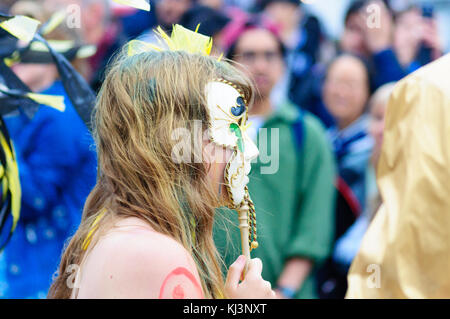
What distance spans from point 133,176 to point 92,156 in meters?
1.27

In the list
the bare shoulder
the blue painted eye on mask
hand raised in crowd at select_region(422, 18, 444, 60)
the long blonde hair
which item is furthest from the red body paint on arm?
hand raised in crowd at select_region(422, 18, 444, 60)

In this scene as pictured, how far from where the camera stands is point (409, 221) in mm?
1904

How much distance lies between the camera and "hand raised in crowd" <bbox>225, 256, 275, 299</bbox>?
5.03 ft

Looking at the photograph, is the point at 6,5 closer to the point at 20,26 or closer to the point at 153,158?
the point at 20,26

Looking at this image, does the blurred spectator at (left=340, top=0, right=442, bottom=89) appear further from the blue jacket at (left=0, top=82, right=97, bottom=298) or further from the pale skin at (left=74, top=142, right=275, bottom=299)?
the pale skin at (left=74, top=142, right=275, bottom=299)

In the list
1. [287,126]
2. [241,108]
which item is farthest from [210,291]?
[287,126]

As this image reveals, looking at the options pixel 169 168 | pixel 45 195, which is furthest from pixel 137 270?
pixel 45 195

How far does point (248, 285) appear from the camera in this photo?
1.54m

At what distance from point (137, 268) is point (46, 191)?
154cm

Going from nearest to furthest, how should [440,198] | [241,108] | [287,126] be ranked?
[241,108]
[440,198]
[287,126]

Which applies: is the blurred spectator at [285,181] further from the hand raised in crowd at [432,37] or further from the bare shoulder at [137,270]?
the bare shoulder at [137,270]

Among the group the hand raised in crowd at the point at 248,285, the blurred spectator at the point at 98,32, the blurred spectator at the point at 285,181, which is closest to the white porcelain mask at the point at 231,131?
the hand raised in crowd at the point at 248,285
